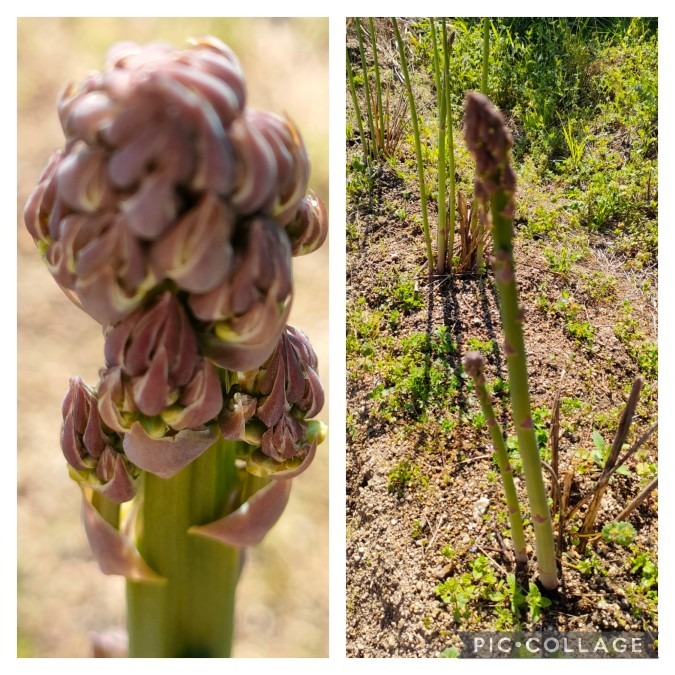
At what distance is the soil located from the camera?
140 cm

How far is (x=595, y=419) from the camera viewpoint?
1.56 meters

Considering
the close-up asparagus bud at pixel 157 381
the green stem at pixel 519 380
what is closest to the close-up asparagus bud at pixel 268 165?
the close-up asparagus bud at pixel 157 381

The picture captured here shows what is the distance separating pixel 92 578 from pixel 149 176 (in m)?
1.14

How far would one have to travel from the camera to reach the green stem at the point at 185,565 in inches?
35.6

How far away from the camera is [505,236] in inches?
36.1

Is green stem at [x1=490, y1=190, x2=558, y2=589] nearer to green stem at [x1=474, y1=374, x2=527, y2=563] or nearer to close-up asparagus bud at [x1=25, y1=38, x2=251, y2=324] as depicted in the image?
green stem at [x1=474, y1=374, x2=527, y2=563]

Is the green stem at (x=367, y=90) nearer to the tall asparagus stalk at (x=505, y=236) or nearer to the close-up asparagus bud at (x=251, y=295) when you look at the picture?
the tall asparagus stalk at (x=505, y=236)

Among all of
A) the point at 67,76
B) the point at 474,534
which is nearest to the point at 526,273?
the point at 474,534

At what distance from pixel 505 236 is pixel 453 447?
2.43 ft

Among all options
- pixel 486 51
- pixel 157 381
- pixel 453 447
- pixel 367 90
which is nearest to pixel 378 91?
pixel 367 90

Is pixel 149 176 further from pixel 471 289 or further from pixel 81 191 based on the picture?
pixel 471 289

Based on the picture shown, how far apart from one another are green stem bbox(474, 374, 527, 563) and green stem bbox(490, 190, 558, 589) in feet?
0.12

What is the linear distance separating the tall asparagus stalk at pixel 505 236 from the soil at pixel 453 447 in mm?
237

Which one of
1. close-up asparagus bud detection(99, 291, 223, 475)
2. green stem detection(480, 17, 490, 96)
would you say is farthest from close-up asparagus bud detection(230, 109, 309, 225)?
green stem detection(480, 17, 490, 96)
